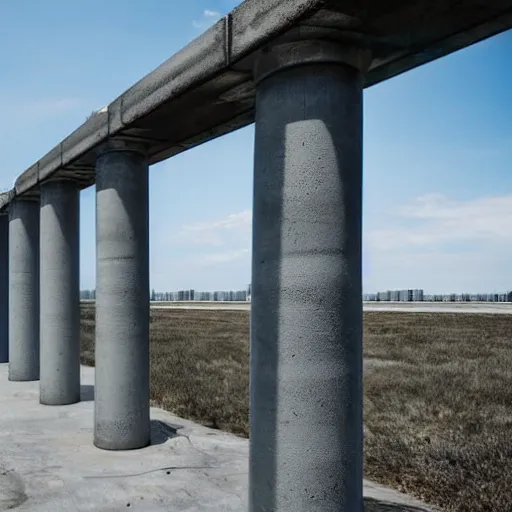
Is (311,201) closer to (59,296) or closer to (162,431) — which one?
(162,431)

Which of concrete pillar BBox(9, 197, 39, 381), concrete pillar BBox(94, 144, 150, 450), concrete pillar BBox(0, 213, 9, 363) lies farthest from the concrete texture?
concrete pillar BBox(0, 213, 9, 363)

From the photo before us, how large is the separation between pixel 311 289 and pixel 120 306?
12.6ft

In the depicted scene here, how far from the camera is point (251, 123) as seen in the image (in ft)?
22.4

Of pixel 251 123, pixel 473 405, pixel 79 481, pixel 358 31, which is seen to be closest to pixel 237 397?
pixel 473 405

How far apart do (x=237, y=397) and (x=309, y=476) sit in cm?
722

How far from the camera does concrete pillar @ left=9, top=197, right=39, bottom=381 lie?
12.3 m

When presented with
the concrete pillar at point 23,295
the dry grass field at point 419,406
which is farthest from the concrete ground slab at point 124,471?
the concrete pillar at point 23,295

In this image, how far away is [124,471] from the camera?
6.48 m

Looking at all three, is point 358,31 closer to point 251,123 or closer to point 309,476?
point 251,123

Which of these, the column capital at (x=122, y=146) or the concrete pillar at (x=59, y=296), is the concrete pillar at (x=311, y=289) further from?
the concrete pillar at (x=59, y=296)

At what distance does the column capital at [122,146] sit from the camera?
7492 millimetres

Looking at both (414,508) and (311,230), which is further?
(414,508)

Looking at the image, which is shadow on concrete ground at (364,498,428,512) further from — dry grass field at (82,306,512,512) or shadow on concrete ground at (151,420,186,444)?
shadow on concrete ground at (151,420,186,444)

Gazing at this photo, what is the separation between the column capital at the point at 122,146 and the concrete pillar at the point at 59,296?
2.66 meters
